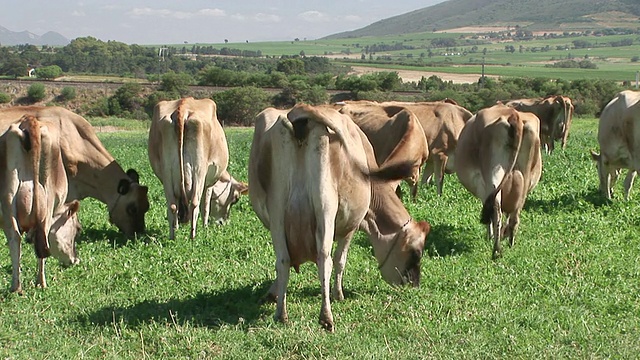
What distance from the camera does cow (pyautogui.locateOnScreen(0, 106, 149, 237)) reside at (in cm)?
1122

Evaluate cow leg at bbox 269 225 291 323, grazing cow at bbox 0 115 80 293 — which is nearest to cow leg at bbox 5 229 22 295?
grazing cow at bbox 0 115 80 293

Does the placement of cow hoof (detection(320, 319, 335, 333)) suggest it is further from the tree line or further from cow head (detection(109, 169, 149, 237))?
the tree line

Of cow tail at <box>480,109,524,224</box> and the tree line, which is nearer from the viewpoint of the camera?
cow tail at <box>480,109,524,224</box>

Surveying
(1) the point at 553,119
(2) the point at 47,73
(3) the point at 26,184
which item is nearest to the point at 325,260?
(3) the point at 26,184

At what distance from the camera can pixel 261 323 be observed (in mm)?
7625

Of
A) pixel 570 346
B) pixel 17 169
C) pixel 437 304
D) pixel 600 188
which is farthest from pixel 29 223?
pixel 600 188

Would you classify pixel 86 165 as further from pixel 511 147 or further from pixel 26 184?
pixel 511 147

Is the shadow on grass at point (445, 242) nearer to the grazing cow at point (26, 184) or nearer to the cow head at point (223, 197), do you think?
the cow head at point (223, 197)

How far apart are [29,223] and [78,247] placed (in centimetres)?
248

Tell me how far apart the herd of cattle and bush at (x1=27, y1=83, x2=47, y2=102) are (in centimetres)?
5605

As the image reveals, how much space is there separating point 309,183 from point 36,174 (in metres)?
3.49

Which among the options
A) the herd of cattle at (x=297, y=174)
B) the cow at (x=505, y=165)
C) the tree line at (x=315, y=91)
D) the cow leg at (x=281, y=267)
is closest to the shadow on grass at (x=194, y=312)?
the cow leg at (x=281, y=267)

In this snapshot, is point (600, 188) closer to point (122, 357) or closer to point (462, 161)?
point (462, 161)

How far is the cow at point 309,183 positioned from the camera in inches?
295
